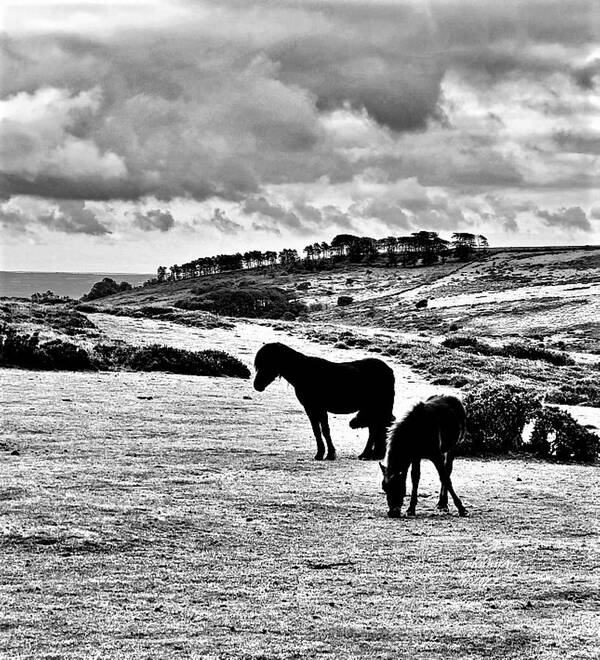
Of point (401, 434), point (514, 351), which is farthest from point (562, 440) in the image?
point (514, 351)

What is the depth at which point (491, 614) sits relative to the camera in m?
7.00

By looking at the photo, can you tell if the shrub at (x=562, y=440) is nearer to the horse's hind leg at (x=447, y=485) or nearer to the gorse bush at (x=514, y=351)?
the horse's hind leg at (x=447, y=485)

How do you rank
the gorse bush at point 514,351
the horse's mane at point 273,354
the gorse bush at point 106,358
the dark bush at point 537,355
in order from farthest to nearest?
1. the gorse bush at point 514,351
2. the dark bush at point 537,355
3. the gorse bush at point 106,358
4. the horse's mane at point 273,354

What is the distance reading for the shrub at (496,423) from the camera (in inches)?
688

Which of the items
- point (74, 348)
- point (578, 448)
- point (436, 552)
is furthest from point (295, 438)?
point (74, 348)

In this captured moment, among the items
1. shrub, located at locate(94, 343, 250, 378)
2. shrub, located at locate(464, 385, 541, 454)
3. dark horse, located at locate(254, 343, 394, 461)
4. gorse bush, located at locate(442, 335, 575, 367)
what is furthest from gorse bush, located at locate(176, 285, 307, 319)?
dark horse, located at locate(254, 343, 394, 461)

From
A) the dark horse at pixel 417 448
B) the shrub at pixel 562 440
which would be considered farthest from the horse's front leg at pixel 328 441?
the shrub at pixel 562 440

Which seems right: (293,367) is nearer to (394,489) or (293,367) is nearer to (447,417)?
(447,417)

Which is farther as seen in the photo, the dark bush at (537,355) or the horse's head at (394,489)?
the dark bush at (537,355)

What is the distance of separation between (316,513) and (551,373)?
105 ft

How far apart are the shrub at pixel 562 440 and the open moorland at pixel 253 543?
885 mm

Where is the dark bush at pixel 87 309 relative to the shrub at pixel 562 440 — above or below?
above

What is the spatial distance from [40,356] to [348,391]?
15281 mm

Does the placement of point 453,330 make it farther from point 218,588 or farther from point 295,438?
point 218,588
